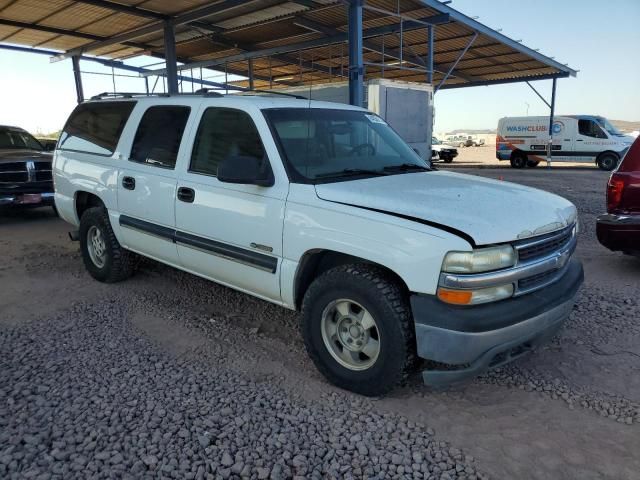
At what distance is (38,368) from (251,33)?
13030 millimetres

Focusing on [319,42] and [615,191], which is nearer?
[615,191]

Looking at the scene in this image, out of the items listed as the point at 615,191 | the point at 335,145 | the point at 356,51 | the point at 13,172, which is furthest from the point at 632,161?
the point at 13,172

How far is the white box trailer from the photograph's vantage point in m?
10.5

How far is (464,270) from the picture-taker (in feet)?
8.83

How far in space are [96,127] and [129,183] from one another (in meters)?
1.10

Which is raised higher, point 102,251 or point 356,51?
point 356,51

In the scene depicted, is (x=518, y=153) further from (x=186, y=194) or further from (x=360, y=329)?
(x=360, y=329)

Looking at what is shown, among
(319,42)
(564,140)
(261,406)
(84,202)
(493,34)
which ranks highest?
(493,34)

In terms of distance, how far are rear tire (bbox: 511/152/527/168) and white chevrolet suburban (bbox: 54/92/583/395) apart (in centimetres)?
2049

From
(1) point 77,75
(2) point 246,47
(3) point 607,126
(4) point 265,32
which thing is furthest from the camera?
(3) point 607,126

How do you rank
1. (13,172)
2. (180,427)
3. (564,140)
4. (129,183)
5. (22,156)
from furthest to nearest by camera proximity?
(564,140), (22,156), (13,172), (129,183), (180,427)

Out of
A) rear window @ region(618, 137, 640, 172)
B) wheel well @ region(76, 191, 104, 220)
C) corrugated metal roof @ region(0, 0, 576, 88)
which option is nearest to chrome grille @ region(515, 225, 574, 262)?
rear window @ region(618, 137, 640, 172)

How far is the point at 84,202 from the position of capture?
5.60m

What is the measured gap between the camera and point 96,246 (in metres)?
5.44
